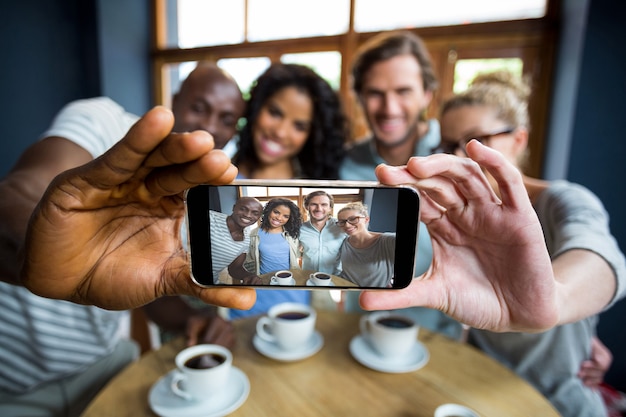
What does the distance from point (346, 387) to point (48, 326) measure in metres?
0.83

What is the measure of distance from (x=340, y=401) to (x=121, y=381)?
462mm

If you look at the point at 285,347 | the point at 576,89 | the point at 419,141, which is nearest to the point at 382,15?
the point at 576,89

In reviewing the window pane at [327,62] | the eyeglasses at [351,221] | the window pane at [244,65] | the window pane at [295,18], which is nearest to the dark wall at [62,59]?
the window pane at [244,65]

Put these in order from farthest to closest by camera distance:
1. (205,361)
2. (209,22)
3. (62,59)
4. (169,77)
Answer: (169,77) < (209,22) < (62,59) < (205,361)

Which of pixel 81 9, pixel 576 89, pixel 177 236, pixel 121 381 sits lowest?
pixel 121 381

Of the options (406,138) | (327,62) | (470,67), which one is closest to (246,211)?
(406,138)

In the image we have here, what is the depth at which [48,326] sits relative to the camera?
1.05m

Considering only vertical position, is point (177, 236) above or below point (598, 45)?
below

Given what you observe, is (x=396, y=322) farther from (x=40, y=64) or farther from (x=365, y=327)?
(x=40, y=64)

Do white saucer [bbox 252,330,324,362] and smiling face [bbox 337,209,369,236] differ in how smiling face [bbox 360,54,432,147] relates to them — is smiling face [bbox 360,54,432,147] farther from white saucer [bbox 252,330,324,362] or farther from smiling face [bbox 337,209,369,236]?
smiling face [bbox 337,209,369,236]

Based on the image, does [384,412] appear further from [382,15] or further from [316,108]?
[382,15]

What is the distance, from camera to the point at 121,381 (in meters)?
0.82

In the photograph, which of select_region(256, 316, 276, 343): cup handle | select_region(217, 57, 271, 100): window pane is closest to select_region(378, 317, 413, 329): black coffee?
select_region(256, 316, 276, 343): cup handle

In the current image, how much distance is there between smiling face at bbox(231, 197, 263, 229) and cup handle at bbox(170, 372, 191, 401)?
44 centimetres
